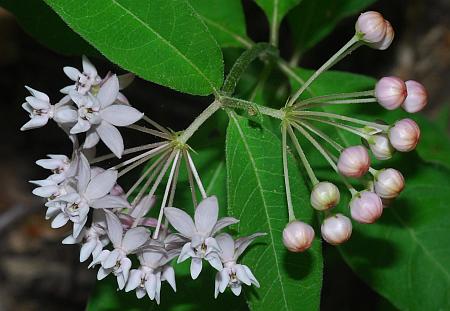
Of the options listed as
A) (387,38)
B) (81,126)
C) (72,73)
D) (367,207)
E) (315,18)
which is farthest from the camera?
(315,18)

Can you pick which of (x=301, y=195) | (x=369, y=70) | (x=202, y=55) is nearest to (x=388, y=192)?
(x=301, y=195)

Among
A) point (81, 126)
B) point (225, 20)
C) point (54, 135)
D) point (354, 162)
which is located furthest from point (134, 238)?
point (54, 135)

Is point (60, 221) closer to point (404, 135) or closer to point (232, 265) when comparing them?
point (232, 265)

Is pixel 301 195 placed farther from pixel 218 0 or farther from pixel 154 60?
pixel 218 0

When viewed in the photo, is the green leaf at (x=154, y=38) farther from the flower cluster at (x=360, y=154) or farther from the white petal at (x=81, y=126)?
the flower cluster at (x=360, y=154)

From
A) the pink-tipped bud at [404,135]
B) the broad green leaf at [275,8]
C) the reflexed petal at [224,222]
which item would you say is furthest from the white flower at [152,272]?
the broad green leaf at [275,8]

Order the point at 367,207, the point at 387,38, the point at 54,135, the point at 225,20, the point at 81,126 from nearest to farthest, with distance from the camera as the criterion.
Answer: the point at 81,126, the point at 367,207, the point at 387,38, the point at 225,20, the point at 54,135

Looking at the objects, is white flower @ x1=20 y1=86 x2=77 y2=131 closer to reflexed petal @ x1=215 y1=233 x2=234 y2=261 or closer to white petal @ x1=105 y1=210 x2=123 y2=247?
white petal @ x1=105 y1=210 x2=123 y2=247
